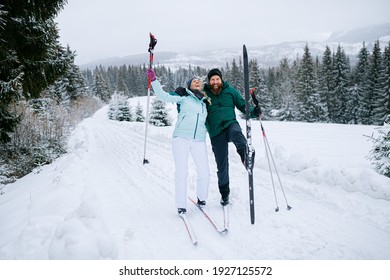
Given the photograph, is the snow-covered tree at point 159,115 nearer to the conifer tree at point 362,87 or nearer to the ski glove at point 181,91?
the ski glove at point 181,91

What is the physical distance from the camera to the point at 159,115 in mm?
22984

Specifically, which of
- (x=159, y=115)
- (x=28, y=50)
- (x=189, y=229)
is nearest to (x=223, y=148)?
(x=189, y=229)

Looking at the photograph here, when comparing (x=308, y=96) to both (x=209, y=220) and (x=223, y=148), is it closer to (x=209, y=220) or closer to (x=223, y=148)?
(x=223, y=148)

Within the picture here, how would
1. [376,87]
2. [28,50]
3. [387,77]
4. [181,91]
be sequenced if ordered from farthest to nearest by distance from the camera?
[376,87], [387,77], [28,50], [181,91]

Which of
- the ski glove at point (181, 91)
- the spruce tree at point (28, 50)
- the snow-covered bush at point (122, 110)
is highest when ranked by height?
the spruce tree at point (28, 50)

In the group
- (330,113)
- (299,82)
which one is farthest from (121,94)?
(330,113)

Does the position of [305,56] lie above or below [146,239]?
above

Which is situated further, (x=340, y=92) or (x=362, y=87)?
(x=340, y=92)

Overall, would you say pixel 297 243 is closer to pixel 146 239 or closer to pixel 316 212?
pixel 316 212

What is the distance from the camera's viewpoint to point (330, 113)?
37.2m

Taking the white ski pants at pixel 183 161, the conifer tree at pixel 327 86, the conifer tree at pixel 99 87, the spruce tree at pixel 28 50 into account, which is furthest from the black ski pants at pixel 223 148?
the conifer tree at pixel 99 87

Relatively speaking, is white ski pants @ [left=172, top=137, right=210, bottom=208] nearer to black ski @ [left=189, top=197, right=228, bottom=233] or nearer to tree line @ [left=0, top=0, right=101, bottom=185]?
black ski @ [left=189, top=197, right=228, bottom=233]

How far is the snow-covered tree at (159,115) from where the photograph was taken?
22.9 meters
